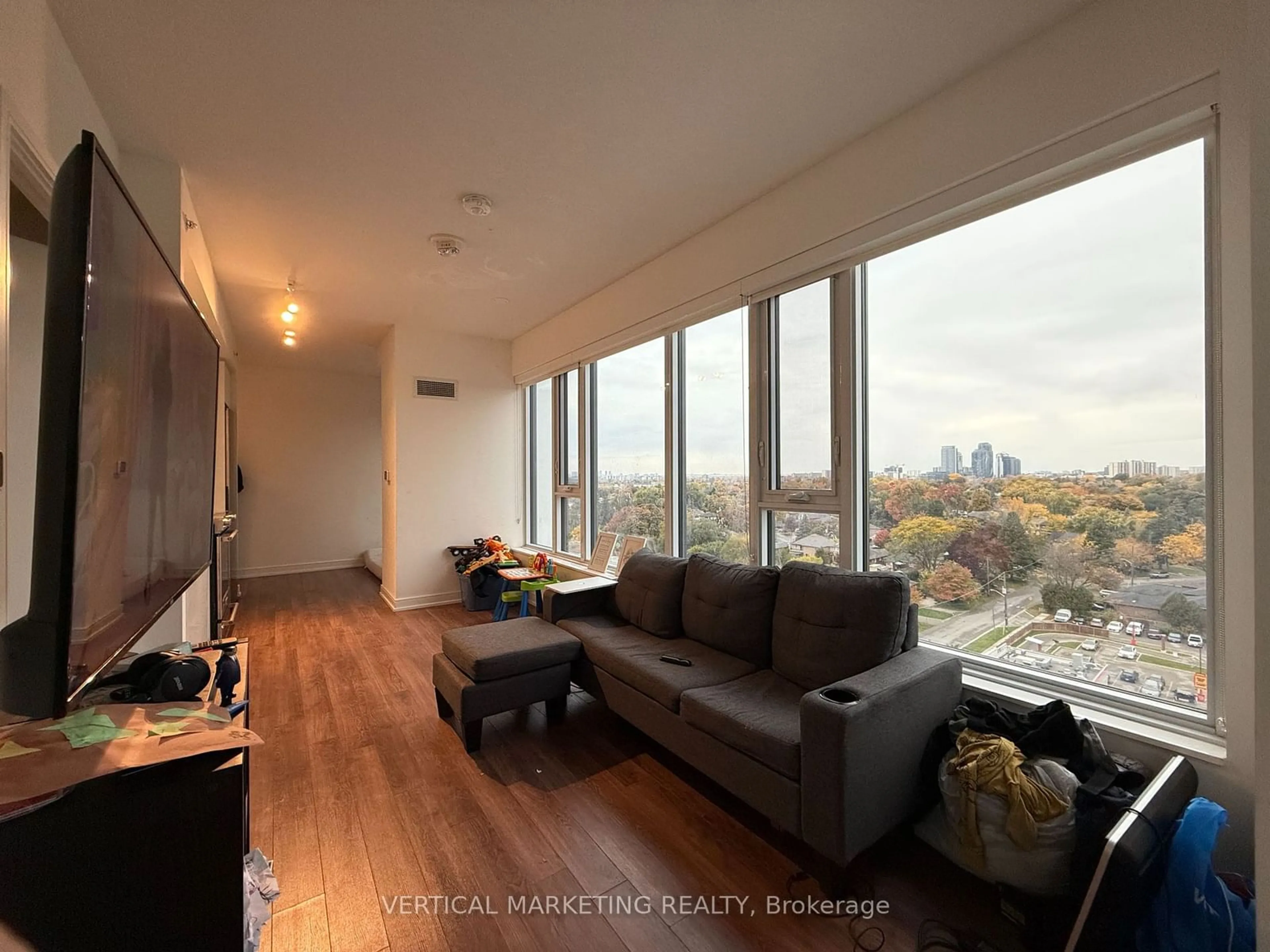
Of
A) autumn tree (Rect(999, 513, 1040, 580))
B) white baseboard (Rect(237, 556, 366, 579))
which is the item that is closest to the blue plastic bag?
autumn tree (Rect(999, 513, 1040, 580))

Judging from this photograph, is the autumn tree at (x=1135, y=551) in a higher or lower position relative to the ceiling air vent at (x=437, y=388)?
lower

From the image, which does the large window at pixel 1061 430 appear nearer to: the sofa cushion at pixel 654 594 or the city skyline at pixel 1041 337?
the city skyline at pixel 1041 337

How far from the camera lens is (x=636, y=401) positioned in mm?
4098

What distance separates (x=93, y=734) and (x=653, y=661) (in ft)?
6.23

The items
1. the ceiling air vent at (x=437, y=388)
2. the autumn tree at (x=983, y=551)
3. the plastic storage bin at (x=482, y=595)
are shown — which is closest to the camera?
the autumn tree at (x=983, y=551)

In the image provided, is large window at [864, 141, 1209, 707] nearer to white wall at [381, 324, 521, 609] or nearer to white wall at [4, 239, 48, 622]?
white wall at [4, 239, 48, 622]

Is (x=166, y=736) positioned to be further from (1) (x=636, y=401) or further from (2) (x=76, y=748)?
(1) (x=636, y=401)

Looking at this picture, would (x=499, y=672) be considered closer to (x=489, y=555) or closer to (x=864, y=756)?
(x=864, y=756)

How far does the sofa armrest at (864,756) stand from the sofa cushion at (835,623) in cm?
19

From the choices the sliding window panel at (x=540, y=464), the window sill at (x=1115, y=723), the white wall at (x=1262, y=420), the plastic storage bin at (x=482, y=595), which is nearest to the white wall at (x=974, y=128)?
the white wall at (x=1262, y=420)

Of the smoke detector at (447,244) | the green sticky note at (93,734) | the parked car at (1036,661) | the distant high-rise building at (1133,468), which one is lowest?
the parked car at (1036,661)

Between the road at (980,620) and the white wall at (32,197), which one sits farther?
the road at (980,620)

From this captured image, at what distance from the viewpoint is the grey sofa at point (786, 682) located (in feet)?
5.06

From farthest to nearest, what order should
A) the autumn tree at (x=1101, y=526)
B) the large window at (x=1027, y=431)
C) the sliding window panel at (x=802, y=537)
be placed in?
1. the sliding window panel at (x=802, y=537)
2. the autumn tree at (x=1101, y=526)
3. the large window at (x=1027, y=431)
